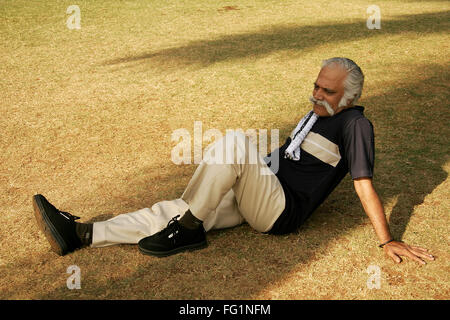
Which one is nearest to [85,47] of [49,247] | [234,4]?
[234,4]

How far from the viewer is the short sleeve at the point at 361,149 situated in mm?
2785

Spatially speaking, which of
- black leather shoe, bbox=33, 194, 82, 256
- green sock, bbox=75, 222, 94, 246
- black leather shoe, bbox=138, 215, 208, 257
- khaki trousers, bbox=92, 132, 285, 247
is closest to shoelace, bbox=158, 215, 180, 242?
black leather shoe, bbox=138, 215, 208, 257

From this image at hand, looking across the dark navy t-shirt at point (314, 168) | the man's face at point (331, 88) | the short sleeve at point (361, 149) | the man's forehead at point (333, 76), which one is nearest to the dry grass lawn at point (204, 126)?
the dark navy t-shirt at point (314, 168)

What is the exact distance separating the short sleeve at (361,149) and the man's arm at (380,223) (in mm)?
66

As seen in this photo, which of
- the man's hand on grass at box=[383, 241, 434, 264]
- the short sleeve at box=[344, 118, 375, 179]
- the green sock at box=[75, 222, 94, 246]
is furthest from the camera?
the green sock at box=[75, 222, 94, 246]

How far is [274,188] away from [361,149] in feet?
1.91

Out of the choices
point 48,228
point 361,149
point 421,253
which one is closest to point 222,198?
point 361,149

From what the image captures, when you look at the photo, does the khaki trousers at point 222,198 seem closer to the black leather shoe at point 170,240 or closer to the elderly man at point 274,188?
the elderly man at point 274,188

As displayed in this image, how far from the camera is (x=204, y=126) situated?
5238 millimetres

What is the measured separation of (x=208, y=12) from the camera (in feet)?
35.4

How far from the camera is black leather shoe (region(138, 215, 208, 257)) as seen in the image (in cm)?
304

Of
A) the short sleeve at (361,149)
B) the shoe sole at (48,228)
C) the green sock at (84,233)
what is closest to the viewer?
the short sleeve at (361,149)

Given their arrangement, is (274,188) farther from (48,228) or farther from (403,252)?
(48,228)

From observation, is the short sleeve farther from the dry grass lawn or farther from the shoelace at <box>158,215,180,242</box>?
the shoelace at <box>158,215,180,242</box>
